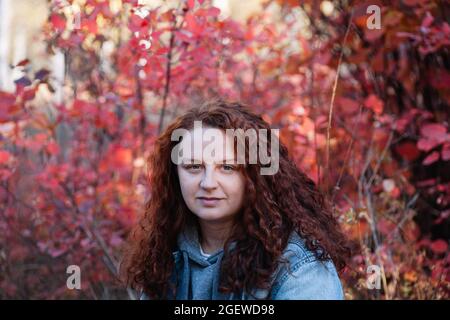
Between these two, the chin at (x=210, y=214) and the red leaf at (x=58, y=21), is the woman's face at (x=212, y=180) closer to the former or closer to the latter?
the chin at (x=210, y=214)

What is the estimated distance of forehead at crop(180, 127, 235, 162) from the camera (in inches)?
74.9

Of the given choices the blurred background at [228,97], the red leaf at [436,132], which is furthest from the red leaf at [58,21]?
the red leaf at [436,132]

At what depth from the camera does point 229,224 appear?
78.6 inches

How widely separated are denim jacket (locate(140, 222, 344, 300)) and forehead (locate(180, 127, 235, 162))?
0.31 m

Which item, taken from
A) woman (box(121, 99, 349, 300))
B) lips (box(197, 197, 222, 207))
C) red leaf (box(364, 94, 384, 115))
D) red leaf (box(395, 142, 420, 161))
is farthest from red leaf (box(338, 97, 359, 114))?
lips (box(197, 197, 222, 207))

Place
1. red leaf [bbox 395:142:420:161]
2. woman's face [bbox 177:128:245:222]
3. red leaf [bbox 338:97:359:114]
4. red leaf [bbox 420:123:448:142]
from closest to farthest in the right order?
woman's face [bbox 177:128:245:222] < red leaf [bbox 420:123:448:142] < red leaf [bbox 338:97:359:114] < red leaf [bbox 395:142:420:161]

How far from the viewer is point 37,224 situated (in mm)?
4125

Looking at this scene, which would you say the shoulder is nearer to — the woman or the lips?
the woman

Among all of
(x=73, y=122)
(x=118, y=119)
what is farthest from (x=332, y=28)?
(x=73, y=122)

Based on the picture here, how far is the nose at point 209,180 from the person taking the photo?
188 centimetres

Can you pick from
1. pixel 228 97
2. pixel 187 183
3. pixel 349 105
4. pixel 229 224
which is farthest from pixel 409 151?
pixel 187 183

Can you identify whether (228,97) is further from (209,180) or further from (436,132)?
(209,180)

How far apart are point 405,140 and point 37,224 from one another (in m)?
2.49

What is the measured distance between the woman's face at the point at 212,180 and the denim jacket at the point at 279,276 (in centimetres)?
15
